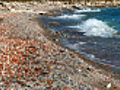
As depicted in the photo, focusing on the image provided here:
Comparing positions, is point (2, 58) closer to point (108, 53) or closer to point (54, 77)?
point (54, 77)

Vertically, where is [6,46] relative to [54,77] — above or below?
above

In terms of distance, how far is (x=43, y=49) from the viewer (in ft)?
38.3

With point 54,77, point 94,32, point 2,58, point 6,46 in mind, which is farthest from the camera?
point 94,32

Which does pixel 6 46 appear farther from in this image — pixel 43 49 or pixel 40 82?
pixel 40 82

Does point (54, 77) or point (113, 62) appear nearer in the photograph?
point (54, 77)

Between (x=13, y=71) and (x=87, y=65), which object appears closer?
(x=13, y=71)

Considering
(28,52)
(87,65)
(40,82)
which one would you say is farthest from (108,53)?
(40,82)

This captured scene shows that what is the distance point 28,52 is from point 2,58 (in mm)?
1830

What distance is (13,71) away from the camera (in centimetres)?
847

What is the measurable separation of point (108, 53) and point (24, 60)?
6.23 meters

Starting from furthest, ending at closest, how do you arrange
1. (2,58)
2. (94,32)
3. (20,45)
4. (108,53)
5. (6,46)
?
(94,32), (108,53), (20,45), (6,46), (2,58)

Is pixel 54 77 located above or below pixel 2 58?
below

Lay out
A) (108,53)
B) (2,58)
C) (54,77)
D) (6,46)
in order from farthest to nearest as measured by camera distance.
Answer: (108,53), (6,46), (2,58), (54,77)

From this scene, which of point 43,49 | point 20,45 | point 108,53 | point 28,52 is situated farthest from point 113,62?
point 20,45
